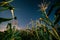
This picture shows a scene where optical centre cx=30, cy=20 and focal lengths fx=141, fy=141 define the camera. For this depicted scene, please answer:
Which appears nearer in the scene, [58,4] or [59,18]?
[58,4]

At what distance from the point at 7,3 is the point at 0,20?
0.10 metres

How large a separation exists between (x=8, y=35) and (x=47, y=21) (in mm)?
533

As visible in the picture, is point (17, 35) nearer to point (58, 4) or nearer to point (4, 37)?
point (4, 37)

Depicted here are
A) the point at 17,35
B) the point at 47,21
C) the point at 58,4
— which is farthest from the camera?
the point at 17,35

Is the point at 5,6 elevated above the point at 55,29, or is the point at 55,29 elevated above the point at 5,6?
the point at 5,6

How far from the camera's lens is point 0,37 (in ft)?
3.99

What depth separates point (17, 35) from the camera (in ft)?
4.99

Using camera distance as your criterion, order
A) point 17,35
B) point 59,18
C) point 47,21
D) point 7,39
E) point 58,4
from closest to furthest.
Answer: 1. point 58,4
2. point 59,18
3. point 47,21
4. point 7,39
5. point 17,35

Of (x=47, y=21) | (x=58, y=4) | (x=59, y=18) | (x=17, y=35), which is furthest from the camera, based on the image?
(x=17, y=35)

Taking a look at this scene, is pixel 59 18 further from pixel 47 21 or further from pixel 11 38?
pixel 11 38

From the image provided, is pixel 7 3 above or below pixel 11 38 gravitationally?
above

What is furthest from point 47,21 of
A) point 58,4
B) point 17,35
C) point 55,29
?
point 17,35

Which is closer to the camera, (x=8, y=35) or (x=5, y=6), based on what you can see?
(x=5, y=6)

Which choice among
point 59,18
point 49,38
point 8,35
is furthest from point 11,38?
point 59,18
